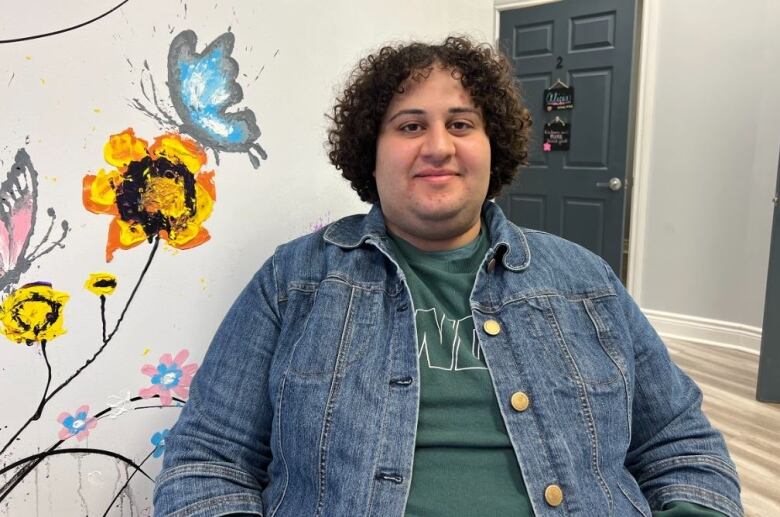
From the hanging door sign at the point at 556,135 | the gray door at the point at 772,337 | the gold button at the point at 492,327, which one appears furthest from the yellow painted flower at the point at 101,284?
the hanging door sign at the point at 556,135

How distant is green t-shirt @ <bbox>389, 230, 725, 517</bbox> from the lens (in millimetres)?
868

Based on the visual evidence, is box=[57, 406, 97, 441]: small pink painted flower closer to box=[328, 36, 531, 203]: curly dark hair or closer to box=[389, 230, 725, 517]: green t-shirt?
box=[389, 230, 725, 517]: green t-shirt

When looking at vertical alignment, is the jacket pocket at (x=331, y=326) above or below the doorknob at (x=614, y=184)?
below

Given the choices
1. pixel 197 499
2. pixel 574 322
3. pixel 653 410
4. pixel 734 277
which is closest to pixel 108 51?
pixel 197 499

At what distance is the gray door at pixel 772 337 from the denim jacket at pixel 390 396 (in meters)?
1.80

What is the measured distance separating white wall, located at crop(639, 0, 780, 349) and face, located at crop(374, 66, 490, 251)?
2639 mm

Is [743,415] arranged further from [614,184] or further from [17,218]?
[17,218]

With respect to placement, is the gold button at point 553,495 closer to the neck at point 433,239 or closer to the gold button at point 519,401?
Result: the gold button at point 519,401

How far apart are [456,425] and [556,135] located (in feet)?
9.75

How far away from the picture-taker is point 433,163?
1065 millimetres

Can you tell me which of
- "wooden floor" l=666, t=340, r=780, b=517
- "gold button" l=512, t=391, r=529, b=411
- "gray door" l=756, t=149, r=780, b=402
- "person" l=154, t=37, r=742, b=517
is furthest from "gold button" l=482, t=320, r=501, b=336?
"gray door" l=756, t=149, r=780, b=402

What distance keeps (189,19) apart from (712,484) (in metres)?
1.21

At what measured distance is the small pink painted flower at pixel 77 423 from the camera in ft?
3.00

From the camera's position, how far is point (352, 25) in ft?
4.41
